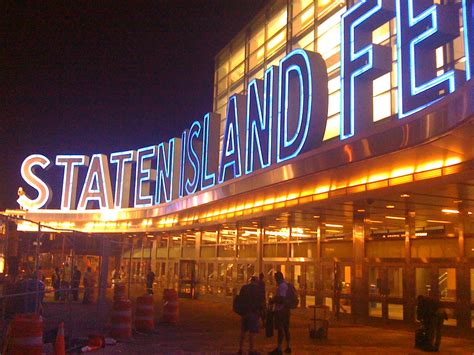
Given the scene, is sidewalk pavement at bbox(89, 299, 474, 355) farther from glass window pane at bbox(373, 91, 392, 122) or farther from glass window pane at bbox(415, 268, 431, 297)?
glass window pane at bbox(373, 91, 392, 122)

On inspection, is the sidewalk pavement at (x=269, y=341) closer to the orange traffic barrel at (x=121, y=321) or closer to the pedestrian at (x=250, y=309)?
the orange traffic barrel at (x=121, y=321)

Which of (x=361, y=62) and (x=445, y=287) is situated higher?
(x=361, y=62)

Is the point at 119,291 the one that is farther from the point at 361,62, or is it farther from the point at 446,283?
the point at 361,62

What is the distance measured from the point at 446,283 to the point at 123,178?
89.4ft

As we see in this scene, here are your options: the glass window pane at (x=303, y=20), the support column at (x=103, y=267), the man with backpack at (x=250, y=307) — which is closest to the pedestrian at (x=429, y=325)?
the man with backpack at (x=250, y=307)

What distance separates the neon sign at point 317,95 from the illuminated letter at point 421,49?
3 cm

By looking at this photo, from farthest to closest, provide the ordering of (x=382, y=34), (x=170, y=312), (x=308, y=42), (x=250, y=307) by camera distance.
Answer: (x=308, y=42)
(x=382, y=34)
(x=170, y=312)
(x=250, y=307)

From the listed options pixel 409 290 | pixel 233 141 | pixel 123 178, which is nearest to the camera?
pixel 409 290

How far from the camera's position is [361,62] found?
56.7 feet

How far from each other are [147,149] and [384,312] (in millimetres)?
22925

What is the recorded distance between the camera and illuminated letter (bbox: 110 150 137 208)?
3922 centimetres

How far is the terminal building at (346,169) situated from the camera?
13.2 metres

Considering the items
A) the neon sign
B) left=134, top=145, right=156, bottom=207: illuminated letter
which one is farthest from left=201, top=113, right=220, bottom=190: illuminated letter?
left=134, top=145, right=156, bottom=207: illuminated letter

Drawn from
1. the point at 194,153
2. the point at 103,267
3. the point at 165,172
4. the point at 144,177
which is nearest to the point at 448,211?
the point at 103,267
